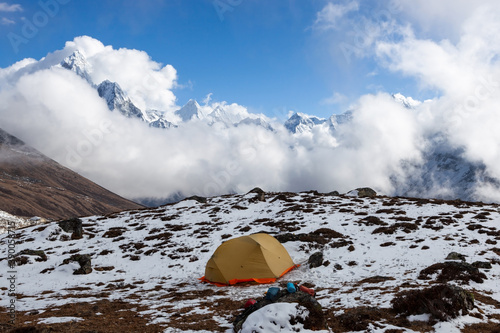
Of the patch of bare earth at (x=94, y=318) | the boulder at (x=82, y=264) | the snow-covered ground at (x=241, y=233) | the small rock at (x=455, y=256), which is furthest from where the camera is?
the boulder at (x=82, y=264)

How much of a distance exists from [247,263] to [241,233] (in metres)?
12.8

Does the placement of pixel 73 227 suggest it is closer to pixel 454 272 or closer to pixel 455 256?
pixel 454 272

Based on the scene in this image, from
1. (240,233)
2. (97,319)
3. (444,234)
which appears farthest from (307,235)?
(97,319)

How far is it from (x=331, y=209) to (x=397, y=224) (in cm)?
1156

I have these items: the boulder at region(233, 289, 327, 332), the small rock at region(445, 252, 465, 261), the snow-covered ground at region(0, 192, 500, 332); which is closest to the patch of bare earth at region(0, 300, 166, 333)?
the snow-covered ground at region(0, 192, 500, 332)

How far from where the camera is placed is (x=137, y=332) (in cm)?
1155

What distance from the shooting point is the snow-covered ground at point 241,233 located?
14.7 metres

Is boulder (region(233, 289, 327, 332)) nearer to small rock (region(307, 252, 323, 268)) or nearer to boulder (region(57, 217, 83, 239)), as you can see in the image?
small rock (region(307, 252, 323, 268))

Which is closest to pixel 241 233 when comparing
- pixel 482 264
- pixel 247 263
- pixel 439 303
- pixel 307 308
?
pixel 247 263

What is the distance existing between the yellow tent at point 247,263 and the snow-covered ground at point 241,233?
2.67 feet

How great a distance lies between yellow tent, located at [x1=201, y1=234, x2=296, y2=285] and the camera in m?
20.8

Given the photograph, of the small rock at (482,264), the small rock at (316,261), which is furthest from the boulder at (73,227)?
the small rock at (482,264)

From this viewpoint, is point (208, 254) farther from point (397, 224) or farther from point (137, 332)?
point (397, 224)

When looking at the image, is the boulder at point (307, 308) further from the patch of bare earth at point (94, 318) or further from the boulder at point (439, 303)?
the boulder at point (439, 303)
